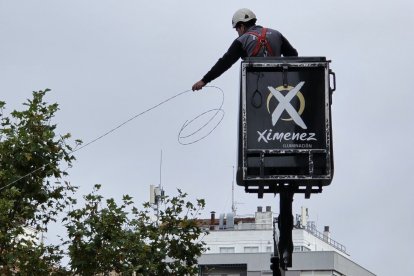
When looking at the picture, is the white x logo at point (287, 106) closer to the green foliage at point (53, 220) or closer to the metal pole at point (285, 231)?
the metal pole at point (285, 231)

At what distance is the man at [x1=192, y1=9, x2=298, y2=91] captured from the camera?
14945 mm

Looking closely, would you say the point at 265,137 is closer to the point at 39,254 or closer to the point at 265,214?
the point at 39,254

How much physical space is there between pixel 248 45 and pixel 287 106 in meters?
0.92

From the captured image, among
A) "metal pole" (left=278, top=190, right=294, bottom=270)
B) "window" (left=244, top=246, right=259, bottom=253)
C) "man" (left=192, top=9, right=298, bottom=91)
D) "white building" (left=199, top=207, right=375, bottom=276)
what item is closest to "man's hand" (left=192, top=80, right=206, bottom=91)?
"man" (left=192, top=9, right=298, bottom=91)

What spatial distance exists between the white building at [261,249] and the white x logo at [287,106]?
6741 cm

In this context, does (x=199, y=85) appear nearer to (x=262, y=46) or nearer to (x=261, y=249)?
(x=262, y=46)

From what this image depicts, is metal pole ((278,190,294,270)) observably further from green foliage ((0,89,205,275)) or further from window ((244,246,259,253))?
window ((244,246,259,253))

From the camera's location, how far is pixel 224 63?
1514cm

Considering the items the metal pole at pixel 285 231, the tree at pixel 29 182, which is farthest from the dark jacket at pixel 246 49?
the tree at pixel 29 182

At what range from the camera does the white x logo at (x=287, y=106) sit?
47.3 feet

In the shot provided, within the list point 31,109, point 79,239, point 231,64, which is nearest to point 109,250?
point 79,239

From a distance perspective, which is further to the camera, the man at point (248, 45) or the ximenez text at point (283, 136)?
the man at point (248, 45)

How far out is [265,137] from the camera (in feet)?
47.4

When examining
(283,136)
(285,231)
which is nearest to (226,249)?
(285,231)
